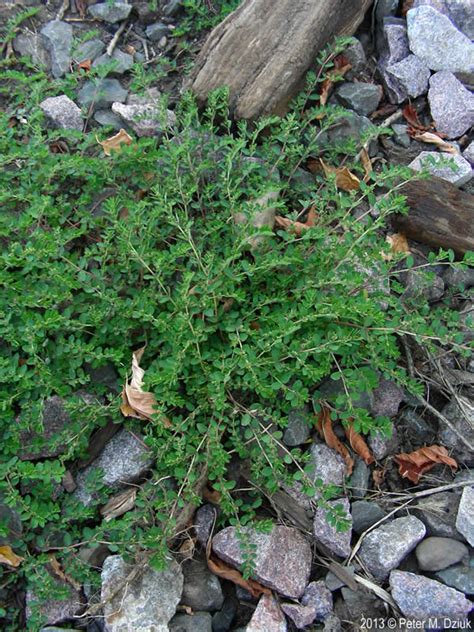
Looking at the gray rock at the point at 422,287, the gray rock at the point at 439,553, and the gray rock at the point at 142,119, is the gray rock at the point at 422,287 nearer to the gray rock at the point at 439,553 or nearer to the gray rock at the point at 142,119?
the gray rock at the point at 439,553

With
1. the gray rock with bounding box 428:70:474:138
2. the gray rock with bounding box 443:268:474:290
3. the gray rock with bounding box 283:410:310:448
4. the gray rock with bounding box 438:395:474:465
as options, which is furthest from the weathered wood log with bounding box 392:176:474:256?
the gray rock with bounding box 283:410:310:448

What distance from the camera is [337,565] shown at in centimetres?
286

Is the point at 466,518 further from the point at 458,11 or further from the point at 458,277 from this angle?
the point at 458,11

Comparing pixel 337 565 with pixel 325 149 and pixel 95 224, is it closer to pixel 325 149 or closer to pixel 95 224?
pixel 95 224

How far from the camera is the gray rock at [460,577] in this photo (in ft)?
9.04

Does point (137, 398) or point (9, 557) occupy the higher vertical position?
point (137, 398)

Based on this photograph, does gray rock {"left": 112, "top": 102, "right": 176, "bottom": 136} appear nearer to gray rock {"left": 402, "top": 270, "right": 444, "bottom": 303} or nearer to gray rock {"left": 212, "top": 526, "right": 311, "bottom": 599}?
gray rock {"left": 402, "top": 270, "right": 444, "bottom": 303}

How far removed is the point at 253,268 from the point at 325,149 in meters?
1.20

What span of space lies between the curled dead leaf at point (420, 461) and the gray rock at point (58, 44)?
3.16 metres

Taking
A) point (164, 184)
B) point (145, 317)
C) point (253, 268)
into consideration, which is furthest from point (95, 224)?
point (253, 268)

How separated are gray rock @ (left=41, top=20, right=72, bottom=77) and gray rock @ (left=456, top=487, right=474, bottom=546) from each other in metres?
3.46

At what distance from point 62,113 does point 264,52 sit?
1252 mm

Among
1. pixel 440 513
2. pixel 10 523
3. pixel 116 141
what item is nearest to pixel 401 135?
pixel 116 141

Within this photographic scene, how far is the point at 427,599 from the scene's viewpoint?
270 cm
